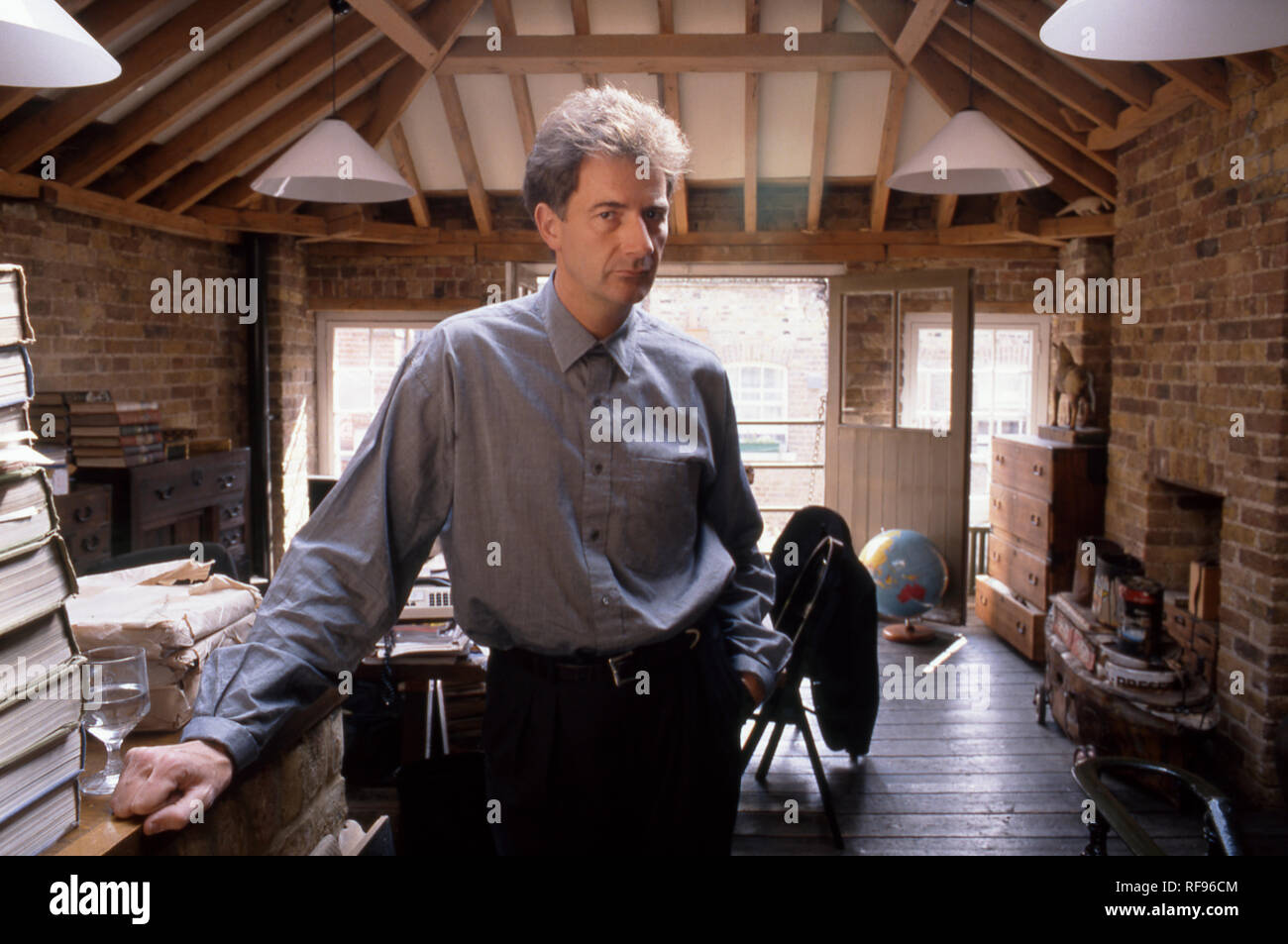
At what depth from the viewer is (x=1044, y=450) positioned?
18.0 ft

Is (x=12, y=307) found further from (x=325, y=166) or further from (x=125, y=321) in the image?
(x=125, y=321)

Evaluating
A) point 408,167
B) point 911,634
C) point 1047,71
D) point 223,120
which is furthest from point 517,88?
point 911,634

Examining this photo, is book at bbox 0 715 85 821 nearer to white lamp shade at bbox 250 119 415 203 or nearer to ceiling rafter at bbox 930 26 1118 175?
white lamp shade at bbox 250 119 415 203

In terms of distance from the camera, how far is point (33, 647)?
0.99 meters

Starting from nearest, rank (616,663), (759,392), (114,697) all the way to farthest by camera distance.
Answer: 1. (114,697)
2. (616,663)
3. (759,392)

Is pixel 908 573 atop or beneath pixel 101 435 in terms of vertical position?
beneath

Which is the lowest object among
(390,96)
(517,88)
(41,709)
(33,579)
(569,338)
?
(41,709)

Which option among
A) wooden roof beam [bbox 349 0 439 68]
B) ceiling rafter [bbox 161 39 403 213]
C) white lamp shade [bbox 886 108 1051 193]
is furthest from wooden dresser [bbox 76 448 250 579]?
white lamp shade [bbox 886 108 1051 193]

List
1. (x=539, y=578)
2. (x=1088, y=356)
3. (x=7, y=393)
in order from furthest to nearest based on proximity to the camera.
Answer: (x=1088, y=356)
(x=539, y=578)
(x=7, y=393)

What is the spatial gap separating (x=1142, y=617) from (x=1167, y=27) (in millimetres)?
2900
